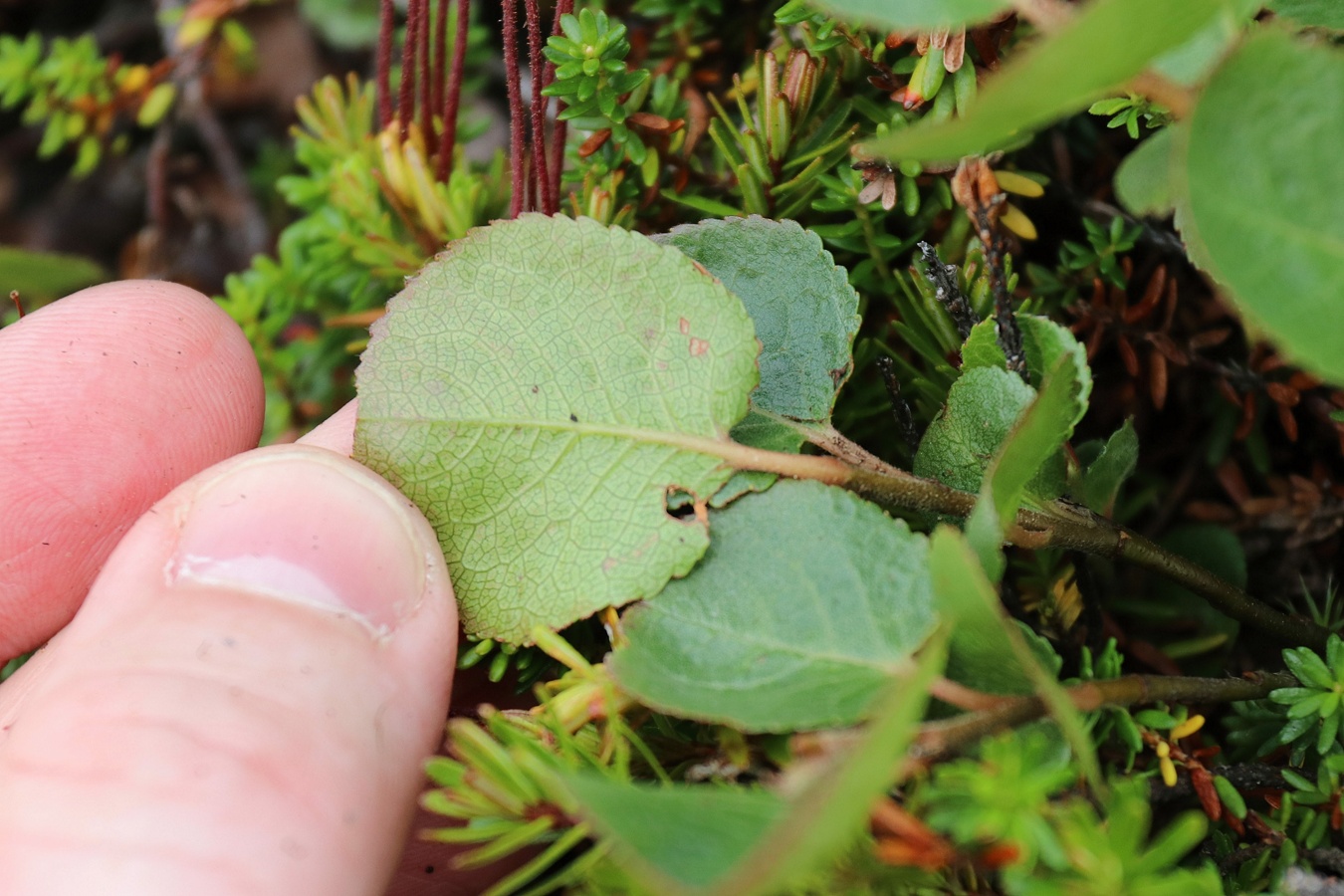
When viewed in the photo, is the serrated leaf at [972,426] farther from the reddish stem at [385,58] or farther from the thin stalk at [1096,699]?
the reddish stem at [385,58]

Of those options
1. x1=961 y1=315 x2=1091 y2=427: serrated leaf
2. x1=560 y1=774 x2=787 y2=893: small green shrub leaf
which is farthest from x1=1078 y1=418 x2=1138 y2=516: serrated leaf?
x1=560 y1=774 x2=787 y2=893: small green shrub leaf

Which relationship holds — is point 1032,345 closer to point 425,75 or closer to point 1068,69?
point 1068,69

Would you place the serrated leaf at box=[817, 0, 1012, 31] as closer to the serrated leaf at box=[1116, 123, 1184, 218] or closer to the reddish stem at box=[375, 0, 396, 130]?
the serrated leaf at box=[1116, 123, 1184, 218]

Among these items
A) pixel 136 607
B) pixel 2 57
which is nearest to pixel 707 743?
pixel 136 607

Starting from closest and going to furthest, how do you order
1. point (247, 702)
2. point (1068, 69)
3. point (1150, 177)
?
point (1068, 69)
point (1150, 177)
point (247, 702)

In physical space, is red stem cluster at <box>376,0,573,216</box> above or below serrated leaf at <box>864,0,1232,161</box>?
below

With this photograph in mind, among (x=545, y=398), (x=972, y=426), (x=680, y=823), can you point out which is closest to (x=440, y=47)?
(x=545, y=398)

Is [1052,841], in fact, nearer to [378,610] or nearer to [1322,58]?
[1322,58]

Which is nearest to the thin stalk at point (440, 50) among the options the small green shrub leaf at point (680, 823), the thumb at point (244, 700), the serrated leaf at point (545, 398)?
the serrated leaf at point (545, 398)

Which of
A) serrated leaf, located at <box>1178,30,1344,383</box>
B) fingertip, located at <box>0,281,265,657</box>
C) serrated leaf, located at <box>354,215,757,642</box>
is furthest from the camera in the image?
fingertip, located at <box>0,281,265,657</box>
